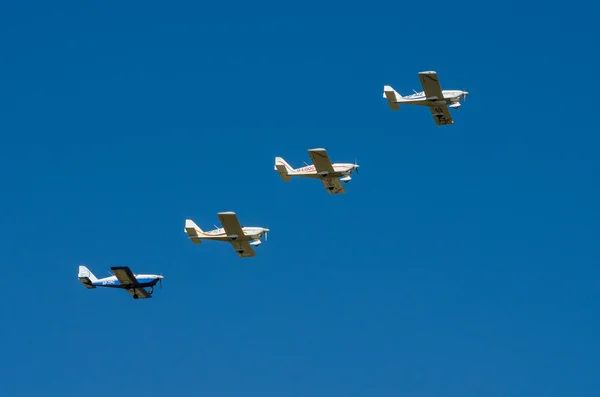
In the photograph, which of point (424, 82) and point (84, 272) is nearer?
point (424, 82)

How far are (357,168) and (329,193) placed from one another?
348 centimetres

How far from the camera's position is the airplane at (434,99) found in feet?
294

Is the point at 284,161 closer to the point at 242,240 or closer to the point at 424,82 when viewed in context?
the point at 242,240

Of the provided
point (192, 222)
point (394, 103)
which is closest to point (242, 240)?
point (192, 222)

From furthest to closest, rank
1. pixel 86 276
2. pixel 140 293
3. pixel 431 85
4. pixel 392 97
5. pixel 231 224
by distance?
pixel 86 276
pixel 140 293
pixel 392 97
pixel 231 224
pixel 431 85

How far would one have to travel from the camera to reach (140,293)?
→ 9400cm

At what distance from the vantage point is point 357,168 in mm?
90500

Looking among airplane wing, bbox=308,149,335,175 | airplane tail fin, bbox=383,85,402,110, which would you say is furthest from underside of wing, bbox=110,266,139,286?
airplane tail fin, bbox=383,85,402,110

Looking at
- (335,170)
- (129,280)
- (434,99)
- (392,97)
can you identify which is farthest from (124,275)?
(434,99)

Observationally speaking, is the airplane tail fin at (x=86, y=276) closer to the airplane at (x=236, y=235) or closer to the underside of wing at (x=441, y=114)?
the airplane at (x=236, y=235)

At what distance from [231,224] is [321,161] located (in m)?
10.3

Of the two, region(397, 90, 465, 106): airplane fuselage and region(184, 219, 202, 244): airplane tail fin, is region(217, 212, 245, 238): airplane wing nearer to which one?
region(184, 219, 202, 244): airplane tail fin

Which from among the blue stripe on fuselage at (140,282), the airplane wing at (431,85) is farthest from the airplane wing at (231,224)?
the airplane wing at (431,85)

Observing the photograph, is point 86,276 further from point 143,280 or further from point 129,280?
point 143,280
